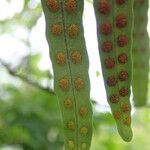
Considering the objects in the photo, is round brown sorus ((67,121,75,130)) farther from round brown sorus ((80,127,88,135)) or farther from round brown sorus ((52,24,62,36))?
round brown sorus ((52,24,62,36))

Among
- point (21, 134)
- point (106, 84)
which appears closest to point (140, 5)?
point (106, 84)

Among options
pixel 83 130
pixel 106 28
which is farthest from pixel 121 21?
pixel 83 130

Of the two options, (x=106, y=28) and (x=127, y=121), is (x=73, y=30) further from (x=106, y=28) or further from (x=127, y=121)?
(x=127, y=121)

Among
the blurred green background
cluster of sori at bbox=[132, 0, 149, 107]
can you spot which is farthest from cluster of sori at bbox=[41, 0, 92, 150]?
the blurred green background

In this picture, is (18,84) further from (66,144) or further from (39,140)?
(66,144)

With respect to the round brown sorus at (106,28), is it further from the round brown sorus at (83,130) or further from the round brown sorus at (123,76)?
the round brown sorus at (83,130)

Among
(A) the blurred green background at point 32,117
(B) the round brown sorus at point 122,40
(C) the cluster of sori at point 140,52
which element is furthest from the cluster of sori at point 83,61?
(A) the blurred green background at point 32,117
